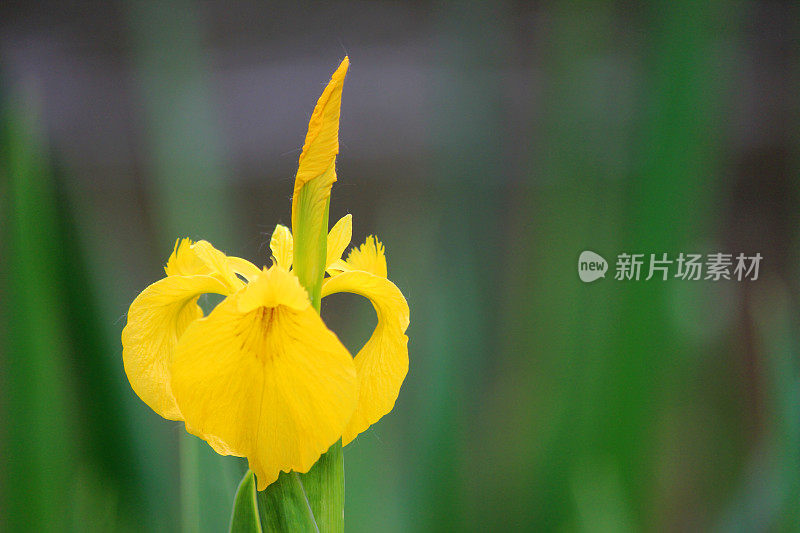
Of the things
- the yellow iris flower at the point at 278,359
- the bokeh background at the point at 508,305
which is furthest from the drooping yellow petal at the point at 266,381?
the bokeh background at the point at 508,305

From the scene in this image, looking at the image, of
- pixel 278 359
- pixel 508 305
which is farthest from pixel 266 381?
pixel 508 305

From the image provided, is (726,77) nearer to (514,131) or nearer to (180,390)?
(514,131)

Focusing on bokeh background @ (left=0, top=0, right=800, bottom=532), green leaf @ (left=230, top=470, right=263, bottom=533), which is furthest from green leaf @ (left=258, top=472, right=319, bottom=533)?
bokeh background @ (left=0, top=0, right=800, bottom=532)

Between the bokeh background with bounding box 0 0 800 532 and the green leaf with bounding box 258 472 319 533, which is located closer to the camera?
the green leaf with bounding box 258 472 319 533

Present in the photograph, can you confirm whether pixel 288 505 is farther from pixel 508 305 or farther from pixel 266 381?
pixel 508 305

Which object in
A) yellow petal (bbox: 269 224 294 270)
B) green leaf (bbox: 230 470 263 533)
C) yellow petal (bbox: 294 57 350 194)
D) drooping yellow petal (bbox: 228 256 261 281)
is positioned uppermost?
yellow petal (bbox: 294 57 350 194)

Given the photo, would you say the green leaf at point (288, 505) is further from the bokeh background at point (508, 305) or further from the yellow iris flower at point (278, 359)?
the bokeh background at point (508, 305)

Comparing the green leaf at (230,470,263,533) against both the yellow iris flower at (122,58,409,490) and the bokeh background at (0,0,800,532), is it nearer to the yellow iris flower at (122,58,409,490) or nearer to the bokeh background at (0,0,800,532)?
the yellow iris flower at (122,58,409,490)

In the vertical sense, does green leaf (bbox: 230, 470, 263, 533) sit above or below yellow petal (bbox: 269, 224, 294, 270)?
below
